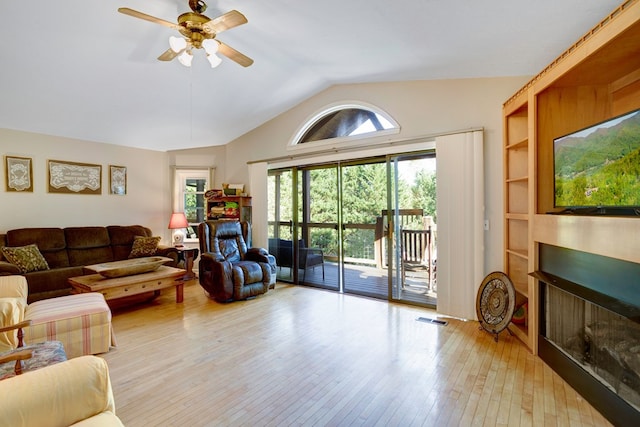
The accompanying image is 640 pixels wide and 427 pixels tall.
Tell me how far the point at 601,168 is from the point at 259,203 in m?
4.30

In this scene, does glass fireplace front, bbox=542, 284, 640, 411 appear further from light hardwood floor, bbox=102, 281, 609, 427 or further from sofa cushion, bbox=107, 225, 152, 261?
sofa cushion, bbox=107, 225, 152, 261

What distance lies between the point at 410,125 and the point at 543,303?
2.31 m

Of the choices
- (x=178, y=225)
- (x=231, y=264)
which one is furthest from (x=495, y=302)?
(x=178, y=225)

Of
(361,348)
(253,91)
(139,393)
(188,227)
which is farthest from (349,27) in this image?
(188,227)

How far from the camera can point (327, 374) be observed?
224 cm

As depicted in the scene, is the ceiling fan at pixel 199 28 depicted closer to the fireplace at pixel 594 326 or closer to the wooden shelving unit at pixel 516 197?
the wooden shelving unit at pixel 516 197

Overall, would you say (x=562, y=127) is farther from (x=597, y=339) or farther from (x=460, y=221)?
(x=597, y=339)

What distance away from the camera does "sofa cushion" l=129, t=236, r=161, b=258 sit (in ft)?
15.0

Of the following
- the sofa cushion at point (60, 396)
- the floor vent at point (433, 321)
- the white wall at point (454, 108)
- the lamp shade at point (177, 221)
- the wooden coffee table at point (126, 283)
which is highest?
the white wall at point (454, 108)

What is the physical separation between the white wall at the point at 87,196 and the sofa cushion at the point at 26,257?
61 cm

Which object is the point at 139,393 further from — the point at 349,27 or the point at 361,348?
the point at 349,27

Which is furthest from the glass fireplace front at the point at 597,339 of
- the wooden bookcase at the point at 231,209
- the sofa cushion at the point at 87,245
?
the sofa cushion at the point at 87,245

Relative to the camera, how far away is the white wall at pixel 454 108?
3191 mm

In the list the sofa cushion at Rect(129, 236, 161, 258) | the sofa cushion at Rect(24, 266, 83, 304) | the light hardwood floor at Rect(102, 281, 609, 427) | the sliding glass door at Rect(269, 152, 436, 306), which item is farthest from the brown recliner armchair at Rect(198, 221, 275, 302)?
the sofa cushion at Rect(24, 266, 83, 304)
